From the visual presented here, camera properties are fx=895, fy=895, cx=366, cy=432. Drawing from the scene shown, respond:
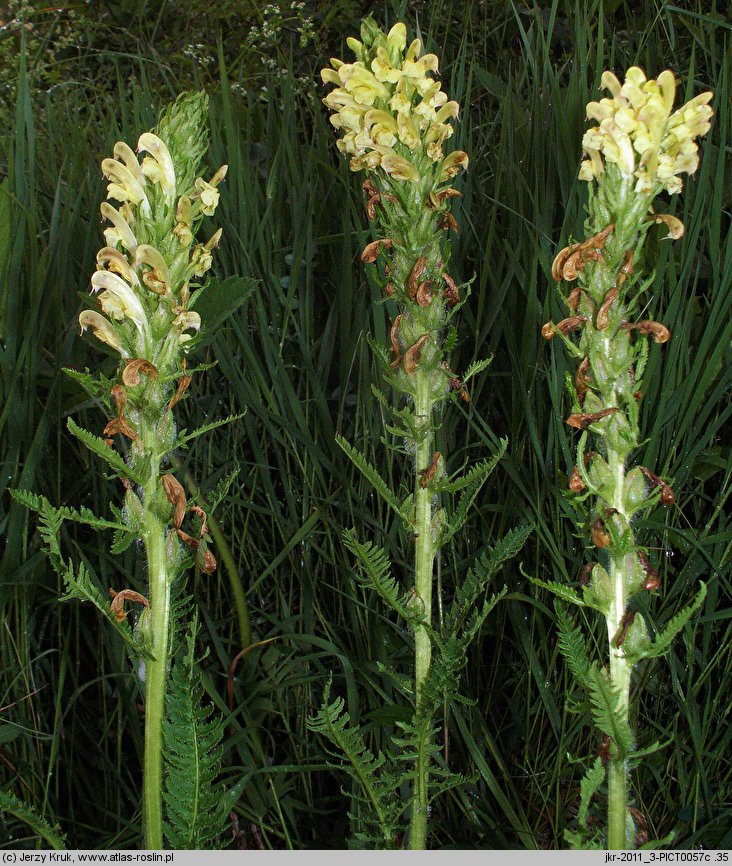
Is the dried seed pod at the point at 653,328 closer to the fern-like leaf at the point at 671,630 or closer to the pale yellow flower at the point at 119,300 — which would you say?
the fern-like leaf at the point at 671,630

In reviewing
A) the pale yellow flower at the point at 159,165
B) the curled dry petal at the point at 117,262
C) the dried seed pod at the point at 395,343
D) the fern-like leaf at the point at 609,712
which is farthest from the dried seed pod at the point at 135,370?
the fern-like leaf at the point at 609,712

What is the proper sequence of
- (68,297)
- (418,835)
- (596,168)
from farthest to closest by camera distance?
1. (68,297)
2. (418,835)
3. (596,168)

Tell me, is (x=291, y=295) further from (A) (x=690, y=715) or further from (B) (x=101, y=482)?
(A) (x=690, y=715)

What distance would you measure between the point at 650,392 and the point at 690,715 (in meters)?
0.54

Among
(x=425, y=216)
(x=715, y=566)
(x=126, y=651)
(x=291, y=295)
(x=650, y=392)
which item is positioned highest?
(x=425, y=216)

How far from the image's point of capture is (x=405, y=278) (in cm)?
130

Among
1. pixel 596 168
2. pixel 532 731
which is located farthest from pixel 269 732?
pixel 596 168

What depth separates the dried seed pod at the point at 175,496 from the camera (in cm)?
122

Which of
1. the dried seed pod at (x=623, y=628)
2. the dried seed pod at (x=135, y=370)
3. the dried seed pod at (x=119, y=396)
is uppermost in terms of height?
the dried seed pod at (x=135, y=370)

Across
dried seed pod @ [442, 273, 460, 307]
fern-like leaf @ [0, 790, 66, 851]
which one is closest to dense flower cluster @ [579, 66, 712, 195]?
dried seed pod @ [442, 273, 460, 307]

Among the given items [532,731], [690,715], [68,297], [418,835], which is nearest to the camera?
[418,835]

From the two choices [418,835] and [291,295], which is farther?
[291,295]

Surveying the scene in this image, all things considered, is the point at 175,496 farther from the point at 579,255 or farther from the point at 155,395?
the point at 579,255

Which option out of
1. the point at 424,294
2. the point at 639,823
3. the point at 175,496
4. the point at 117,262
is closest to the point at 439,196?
the point at 424,294
